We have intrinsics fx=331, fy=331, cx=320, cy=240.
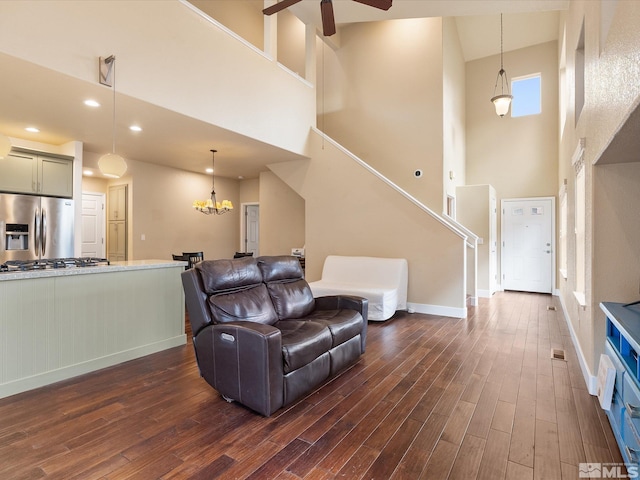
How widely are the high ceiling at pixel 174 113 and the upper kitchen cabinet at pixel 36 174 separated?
37 cm

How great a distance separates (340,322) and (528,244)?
20.5 ft

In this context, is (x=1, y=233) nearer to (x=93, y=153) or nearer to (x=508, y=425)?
(x=93, y=153)

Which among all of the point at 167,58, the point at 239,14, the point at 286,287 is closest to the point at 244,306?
the point at 286,287

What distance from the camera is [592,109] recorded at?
2566 millimetres

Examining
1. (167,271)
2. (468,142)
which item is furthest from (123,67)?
(468,142)

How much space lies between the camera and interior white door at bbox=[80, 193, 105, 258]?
23.5ft

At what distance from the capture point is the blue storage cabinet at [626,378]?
5.19ft

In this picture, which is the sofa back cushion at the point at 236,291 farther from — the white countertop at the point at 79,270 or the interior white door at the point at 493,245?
the interior white door at the point at 493,245

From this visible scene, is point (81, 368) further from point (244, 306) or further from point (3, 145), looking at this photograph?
point (3, 145)

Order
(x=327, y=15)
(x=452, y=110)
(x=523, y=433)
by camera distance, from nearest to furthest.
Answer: (x=523, y=433), (x=327, y=15), (x=452, y=110)

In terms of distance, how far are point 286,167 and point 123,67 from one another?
356 centimetres

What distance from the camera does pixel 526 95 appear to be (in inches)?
299

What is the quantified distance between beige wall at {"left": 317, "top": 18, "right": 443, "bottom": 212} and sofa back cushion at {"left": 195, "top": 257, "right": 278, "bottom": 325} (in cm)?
433

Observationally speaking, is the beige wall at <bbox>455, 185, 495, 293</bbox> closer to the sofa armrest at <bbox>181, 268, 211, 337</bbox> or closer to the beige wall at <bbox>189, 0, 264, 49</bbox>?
the beige wall at <bbox>189, 0, 264, 49</bbox>
